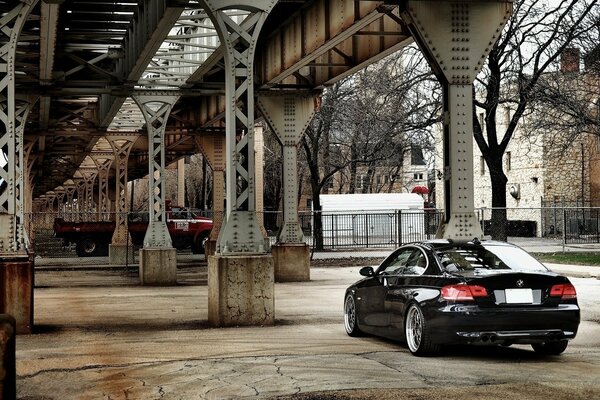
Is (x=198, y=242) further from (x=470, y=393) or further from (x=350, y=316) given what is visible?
(x=470, y=393)

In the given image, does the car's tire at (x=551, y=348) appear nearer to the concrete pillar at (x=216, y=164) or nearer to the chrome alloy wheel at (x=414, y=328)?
the chrome alloy wheel at (x=414, y=328)

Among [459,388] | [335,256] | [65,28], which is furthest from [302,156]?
[459,388]

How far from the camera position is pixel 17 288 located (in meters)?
15.0

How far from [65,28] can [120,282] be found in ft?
31.8

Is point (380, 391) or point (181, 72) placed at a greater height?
point (181, 72)

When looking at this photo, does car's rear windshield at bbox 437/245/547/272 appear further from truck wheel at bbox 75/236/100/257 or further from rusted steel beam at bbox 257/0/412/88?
truck wheel at bbox 75/236/100/257

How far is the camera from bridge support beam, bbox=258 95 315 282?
89.2ft

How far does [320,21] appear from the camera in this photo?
839 inches

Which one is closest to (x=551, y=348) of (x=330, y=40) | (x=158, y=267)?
(x=330, y=40)

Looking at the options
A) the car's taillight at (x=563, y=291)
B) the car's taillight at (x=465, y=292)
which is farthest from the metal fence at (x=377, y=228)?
the car's taillight at (x=465, y=292)

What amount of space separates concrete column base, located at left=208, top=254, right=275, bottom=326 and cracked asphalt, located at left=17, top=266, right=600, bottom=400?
0.29 metres

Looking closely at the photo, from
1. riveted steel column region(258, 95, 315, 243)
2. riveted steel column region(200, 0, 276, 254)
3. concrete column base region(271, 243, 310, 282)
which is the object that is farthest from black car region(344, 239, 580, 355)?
riveted steel column region(258, 95, 315, 243)

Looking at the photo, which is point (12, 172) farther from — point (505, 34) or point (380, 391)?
point (505, 34)

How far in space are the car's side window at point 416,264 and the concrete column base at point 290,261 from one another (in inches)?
565
